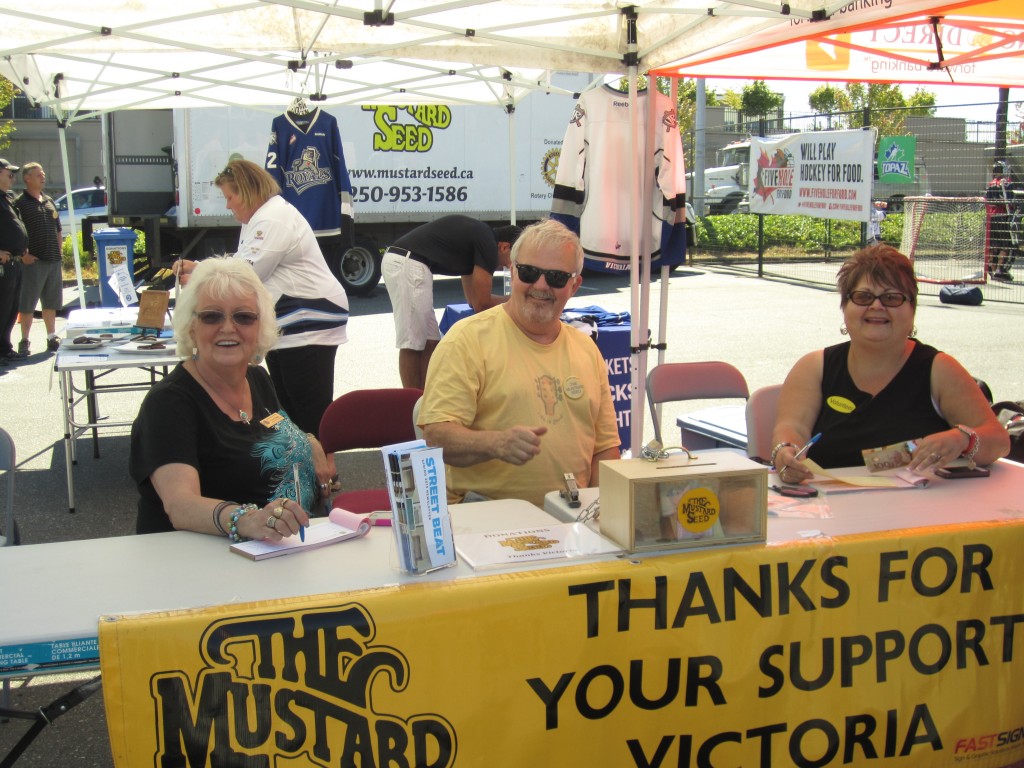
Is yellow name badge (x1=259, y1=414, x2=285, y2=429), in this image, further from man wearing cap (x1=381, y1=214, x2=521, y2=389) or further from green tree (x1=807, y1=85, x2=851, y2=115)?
green tree (x1=807, y1=85, x2=851, y2=115)

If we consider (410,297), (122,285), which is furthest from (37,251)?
(410,297)

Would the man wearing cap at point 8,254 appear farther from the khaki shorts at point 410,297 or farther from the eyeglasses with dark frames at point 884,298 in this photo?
the eyeglasses with dark frames at point 884,298

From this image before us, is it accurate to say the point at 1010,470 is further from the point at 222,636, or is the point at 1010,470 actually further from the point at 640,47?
the point at 640,47

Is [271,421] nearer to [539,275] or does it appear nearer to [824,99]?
[539,275]

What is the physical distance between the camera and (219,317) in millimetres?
2762

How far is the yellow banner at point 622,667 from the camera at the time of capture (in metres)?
1.87

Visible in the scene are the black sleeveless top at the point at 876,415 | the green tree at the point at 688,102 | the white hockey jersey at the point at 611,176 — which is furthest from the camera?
the green tree at the point at 688,102

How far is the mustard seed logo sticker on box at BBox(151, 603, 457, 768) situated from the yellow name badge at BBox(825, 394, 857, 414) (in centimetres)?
184

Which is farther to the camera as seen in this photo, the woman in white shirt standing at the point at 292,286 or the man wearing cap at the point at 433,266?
the man wearing cap at the point at 433,266

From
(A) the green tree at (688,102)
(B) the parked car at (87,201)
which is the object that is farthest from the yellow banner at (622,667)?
(A) the green tree at (688,102)

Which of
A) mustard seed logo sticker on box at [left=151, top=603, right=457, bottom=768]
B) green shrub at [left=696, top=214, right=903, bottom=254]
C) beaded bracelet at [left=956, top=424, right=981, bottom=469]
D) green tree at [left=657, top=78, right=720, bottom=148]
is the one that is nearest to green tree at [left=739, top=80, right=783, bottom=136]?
green tree at [left=657, top=78, right=720, bottom=148]

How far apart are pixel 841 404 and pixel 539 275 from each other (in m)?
1.11

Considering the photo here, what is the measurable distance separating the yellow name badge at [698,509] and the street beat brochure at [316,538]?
76 cm

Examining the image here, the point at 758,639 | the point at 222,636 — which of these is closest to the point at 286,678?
the point at 222,636
